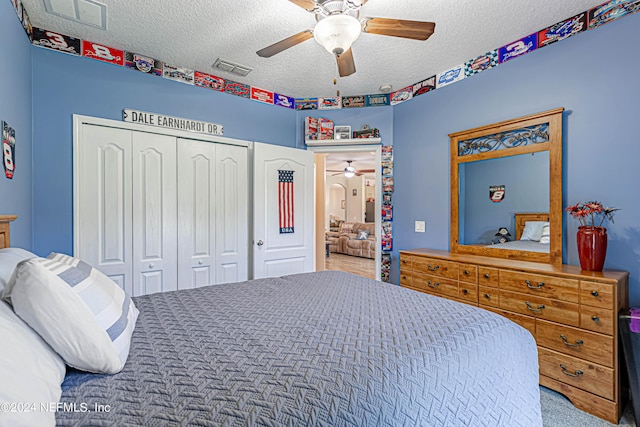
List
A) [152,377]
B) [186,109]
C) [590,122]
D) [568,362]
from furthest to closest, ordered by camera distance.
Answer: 1. [186,109]
2. [590,122]
3. [568,362]
4. [152,377]

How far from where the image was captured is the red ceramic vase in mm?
1918

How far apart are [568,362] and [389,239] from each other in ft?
6.55

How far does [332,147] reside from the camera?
3.68 m

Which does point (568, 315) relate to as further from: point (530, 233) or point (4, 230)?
point (4, 230)

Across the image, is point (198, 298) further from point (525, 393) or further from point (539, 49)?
point (539, 49)

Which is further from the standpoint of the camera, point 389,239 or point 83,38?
point 389,239

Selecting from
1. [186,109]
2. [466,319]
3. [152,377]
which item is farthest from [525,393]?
[186,109]

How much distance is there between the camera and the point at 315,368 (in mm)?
878

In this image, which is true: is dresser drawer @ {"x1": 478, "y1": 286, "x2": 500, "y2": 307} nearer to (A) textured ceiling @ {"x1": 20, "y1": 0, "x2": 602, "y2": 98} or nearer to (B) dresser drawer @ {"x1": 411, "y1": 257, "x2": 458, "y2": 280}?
(B) dresser drawer @ {"x1": 411, "y1": 257, "x2": 458, "y2": 280}

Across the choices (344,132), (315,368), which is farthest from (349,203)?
(315,368)

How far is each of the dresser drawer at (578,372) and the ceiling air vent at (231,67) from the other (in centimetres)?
344

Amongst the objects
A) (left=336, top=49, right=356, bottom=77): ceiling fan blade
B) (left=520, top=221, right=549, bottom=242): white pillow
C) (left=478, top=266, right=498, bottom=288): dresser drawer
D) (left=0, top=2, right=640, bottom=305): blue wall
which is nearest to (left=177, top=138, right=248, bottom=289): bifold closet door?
(left=0, top=2, right=640, bottom=305): blue wall

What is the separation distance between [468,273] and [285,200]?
2064 mm

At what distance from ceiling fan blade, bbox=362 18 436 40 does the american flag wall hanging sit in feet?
6.45
